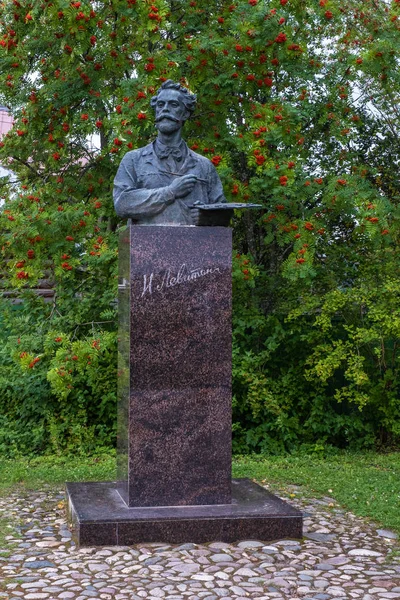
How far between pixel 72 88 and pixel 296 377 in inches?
144

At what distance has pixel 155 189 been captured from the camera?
5719 mm

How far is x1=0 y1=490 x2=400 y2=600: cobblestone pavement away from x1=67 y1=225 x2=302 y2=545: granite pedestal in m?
0.35

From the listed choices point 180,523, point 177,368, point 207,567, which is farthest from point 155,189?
point 207,567

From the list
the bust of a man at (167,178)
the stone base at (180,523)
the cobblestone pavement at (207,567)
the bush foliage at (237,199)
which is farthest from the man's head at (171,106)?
the cobblestone pavement at (207,567)

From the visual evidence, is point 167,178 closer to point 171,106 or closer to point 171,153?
point 171,153

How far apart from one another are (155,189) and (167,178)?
0.20 meters

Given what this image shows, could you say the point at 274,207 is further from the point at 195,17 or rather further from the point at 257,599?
the point at 257,599

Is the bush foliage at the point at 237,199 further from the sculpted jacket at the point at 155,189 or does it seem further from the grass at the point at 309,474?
the sculpted jacket at the point at 155,189

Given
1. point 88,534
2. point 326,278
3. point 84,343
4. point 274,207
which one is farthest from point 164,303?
point 326,278

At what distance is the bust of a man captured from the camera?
5695mm

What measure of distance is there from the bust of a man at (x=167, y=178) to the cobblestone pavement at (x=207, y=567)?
2049 millimetres

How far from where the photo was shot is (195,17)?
28.8 ft

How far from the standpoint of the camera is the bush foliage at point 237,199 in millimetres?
7691

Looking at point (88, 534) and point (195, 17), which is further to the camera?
point (195, 17)
